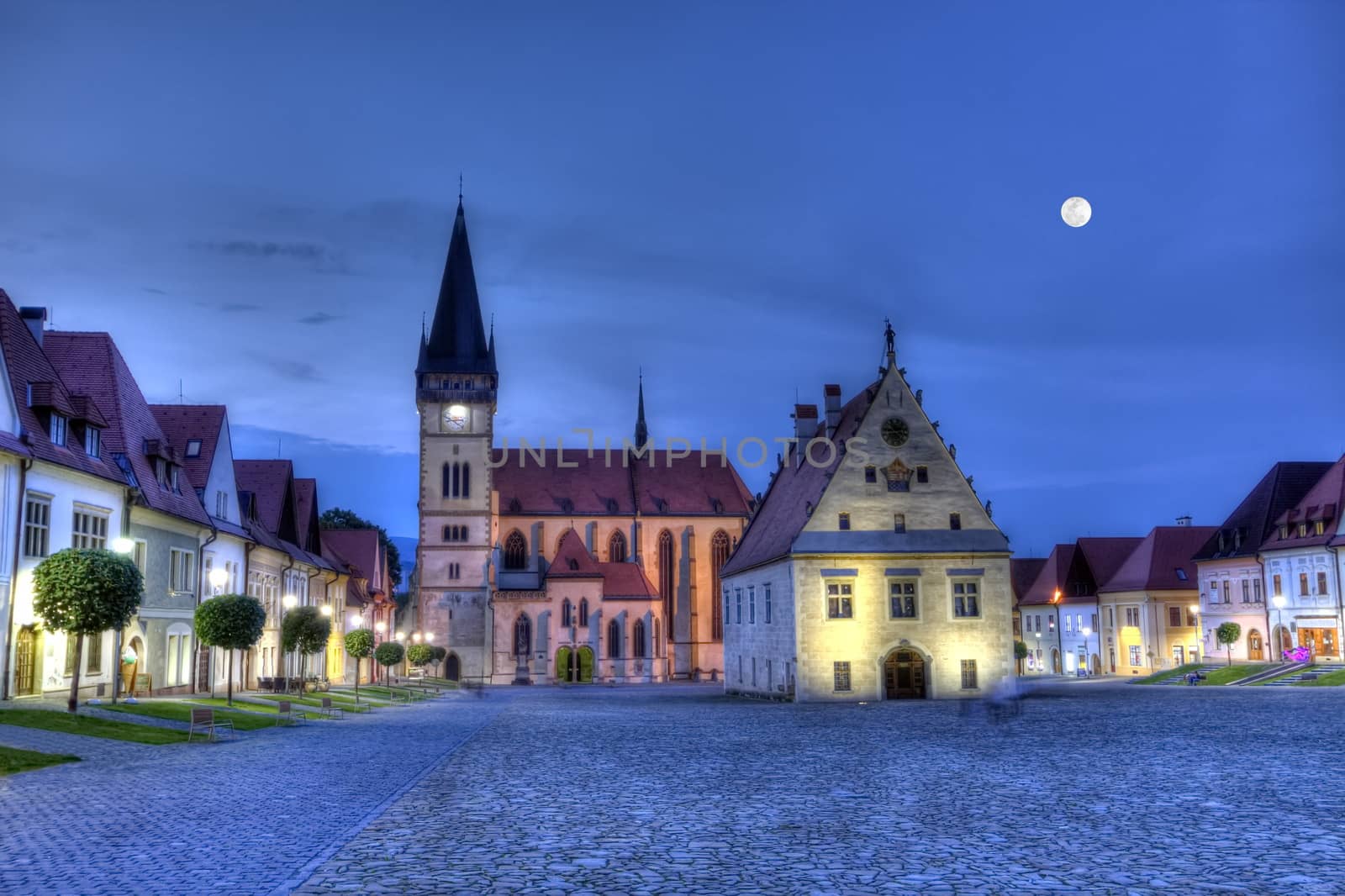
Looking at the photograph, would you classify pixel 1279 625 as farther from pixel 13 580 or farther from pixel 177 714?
pixel 13 580

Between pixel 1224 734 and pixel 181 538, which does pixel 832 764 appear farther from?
pixel 181 538

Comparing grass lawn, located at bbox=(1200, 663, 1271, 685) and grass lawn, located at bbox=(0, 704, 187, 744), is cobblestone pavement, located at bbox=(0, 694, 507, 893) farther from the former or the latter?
grass lawn, located at bbox=(1200, 663, 1271, 685)

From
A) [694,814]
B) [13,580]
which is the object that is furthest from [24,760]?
[694,814]

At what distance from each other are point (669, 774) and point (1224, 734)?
15.5m

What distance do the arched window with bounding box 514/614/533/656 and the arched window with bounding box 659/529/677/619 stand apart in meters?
13.3

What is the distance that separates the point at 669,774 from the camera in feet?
69.0

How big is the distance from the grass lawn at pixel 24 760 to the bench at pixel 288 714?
12337 millimetres

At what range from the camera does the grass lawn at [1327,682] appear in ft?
174

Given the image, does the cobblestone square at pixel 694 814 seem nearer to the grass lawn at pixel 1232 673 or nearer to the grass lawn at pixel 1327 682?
the grass lawn at pixel 1327 682

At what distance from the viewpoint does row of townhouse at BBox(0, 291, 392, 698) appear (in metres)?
30.9

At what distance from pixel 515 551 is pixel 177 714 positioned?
67.0 m

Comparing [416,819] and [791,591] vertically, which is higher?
[791,591]

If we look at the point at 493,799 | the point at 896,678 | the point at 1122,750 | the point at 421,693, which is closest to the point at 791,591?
the point at 896,678

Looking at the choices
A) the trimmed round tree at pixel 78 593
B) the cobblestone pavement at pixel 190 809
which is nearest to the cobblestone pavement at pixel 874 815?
the cobblestone pavement at pixel 190 809
